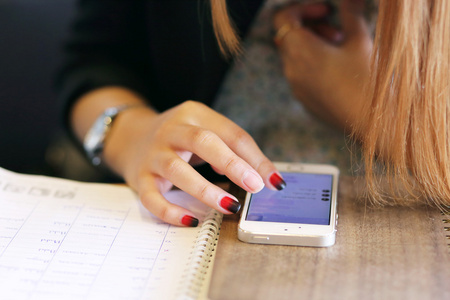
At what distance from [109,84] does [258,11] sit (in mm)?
263

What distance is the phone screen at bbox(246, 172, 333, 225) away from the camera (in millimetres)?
476

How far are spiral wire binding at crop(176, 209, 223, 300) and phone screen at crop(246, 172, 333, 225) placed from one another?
4cm

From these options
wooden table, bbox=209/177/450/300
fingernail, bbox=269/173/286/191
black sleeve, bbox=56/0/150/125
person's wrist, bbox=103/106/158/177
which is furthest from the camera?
black sleeve, bbox=56/0/150/125

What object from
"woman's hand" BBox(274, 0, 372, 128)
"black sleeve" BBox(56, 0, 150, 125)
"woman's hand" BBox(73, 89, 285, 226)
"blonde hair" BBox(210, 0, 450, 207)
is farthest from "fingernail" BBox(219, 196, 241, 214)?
"black sleeve" BBox(56, 0, 150, 125)

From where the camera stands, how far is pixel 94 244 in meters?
0.47

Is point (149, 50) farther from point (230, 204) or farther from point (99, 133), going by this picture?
point (230, 204)

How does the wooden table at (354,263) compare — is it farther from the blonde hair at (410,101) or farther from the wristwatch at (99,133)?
the wristwatch at (99,133)

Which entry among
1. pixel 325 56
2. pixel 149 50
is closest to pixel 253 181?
pixel 325 56

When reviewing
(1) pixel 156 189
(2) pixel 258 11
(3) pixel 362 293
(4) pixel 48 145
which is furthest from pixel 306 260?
(4) pixel 48 145

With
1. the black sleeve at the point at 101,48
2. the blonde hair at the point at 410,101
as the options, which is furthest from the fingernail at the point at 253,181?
the black sleeve at the point at 101,48

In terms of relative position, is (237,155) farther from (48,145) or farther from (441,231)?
(48,145)

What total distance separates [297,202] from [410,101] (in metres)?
0.15

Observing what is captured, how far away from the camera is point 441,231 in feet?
1.53

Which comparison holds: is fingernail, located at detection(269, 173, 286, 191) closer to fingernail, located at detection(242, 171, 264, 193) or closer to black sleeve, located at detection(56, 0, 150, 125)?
fingernail, located at detection(242, 171, 264, 193)
